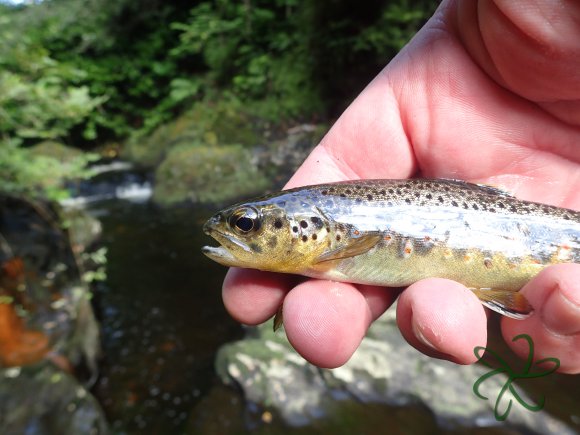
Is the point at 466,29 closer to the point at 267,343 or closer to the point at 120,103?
the point at 267,343

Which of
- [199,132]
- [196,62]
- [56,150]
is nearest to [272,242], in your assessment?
[199,132]

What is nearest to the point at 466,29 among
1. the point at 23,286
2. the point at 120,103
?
the point at 23,286

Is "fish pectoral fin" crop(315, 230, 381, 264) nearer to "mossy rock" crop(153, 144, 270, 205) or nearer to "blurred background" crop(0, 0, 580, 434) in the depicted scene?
"blurred background" crop(0, 0, 580, 434)

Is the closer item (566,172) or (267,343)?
(566,172)

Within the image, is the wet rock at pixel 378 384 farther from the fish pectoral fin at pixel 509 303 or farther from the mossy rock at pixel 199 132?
the mossy rock at pixel 199 132

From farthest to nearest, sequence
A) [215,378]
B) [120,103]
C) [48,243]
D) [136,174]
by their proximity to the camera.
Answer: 1. [120,103]
2. [136,174]
3. [48,243]
4. [215,378]

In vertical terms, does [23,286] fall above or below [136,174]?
above

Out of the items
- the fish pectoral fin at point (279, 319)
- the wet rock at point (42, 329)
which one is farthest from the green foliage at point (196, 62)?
the fish pectoral fin at point (279, 319)
